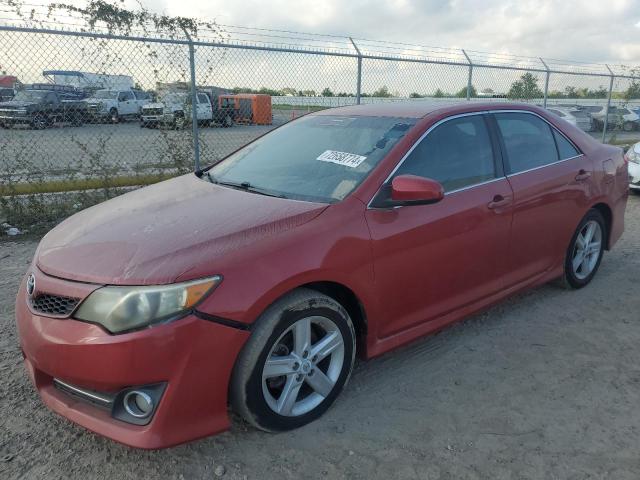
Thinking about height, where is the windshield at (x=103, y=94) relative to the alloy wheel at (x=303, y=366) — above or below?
above

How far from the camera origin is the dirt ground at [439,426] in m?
2.39

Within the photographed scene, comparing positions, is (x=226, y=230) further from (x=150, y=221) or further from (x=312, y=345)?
(x=312, y=345)

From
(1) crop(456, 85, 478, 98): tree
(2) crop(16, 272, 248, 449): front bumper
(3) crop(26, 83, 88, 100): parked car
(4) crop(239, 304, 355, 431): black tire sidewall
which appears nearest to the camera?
(2) crop(16, 272, 248, 449): front bumper

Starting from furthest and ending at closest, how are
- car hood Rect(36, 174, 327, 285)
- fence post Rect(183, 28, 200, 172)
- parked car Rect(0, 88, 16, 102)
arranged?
fence post Rect(183, 28, 200, 172) < parked car Rect(0, 88, 16, 102) < car hood Rect(36, 174, 327, 285)

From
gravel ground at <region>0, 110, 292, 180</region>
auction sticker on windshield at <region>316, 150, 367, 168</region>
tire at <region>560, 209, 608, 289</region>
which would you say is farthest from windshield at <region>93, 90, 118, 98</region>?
tire at <region>560, 209, 608, 289</region>

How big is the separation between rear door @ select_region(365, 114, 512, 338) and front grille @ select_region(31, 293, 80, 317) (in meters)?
1.48

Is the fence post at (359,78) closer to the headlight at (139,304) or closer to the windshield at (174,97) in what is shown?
the windshield at (174,97)

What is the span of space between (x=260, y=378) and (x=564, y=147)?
124 inches

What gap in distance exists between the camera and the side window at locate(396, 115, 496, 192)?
3160 mm

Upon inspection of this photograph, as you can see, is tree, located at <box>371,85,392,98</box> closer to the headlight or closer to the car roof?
the car roof

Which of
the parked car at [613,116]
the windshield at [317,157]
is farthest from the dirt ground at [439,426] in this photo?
the parked car at [613,116]

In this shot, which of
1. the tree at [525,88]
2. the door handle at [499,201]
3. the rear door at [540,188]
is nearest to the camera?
the door handle at [499,201]

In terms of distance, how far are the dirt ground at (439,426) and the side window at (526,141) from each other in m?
1.21

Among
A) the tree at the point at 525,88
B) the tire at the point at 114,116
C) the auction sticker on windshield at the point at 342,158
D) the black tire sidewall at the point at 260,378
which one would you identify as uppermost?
the tree at the point at 525,88
